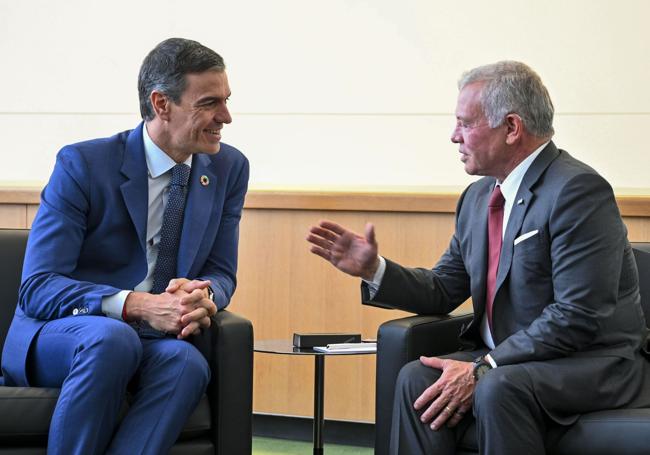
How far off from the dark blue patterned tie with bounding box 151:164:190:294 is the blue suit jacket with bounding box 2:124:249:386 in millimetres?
29

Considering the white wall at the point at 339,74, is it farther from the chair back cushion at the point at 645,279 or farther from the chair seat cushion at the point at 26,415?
the chair seat cushion at the point at 26,415

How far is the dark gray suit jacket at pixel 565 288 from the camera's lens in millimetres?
2633

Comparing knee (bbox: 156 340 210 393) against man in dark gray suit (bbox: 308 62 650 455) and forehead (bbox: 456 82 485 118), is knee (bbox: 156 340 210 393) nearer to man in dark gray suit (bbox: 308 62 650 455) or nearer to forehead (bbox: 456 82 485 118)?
man in dark gray suit (bbox: 308 62 650 455)

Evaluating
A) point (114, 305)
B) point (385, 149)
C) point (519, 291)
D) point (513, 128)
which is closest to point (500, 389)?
point (519, 291)

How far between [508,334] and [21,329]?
56.0 inches

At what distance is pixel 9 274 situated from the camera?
326 cm

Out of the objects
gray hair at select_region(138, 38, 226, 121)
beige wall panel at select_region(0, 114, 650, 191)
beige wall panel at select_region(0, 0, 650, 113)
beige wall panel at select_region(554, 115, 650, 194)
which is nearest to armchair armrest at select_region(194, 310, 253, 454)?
gray hair at select_region(138, 38, 226, 121)

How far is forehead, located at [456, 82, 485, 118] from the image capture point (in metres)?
2.91

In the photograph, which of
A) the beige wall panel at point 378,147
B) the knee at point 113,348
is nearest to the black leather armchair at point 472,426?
the knee at point 113,348

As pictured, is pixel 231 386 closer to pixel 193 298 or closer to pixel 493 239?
pixel 193 298

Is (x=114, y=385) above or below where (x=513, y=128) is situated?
below

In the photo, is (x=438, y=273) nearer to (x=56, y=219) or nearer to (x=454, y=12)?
(x=56, y=219)

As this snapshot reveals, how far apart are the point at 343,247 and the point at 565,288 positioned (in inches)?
25.8

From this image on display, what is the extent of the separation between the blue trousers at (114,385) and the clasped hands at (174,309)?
0.17 ft
